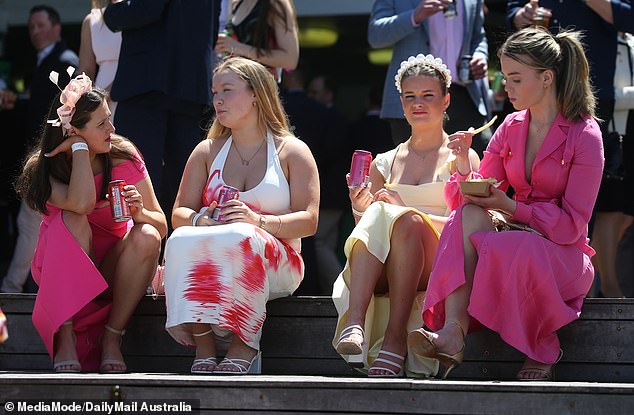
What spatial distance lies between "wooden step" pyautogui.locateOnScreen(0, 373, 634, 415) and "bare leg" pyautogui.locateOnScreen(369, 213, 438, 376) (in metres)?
0.43

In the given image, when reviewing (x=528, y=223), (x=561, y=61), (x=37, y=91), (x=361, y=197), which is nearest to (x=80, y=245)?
(x=361, y=197)

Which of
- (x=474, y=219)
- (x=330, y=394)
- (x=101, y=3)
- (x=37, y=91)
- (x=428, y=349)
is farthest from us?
(x=37, y=91)

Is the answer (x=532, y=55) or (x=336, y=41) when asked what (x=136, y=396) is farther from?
(x=336, y=41)

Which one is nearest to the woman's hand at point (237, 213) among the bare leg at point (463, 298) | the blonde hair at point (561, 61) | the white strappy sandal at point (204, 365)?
the white strappy sandal at point (204, 365)

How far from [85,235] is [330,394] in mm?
1306

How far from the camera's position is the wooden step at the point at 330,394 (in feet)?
11.9

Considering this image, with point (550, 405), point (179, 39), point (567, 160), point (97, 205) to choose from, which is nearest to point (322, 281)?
point (179, 39)

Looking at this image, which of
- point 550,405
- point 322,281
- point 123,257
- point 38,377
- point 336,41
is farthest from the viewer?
point 336,41

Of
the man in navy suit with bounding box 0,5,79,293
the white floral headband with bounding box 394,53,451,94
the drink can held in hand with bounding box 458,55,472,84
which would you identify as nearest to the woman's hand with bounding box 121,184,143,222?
the white floral headband with bounding box 394,53,451,94

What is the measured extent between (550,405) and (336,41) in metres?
6.68

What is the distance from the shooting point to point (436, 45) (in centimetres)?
567

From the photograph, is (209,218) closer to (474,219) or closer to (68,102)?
(68,102)

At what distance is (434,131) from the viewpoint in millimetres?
4750

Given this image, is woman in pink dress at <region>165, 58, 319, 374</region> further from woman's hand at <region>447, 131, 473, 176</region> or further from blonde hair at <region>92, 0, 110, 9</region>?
blonde hair at <region>92, 0, 110, 9</region>
